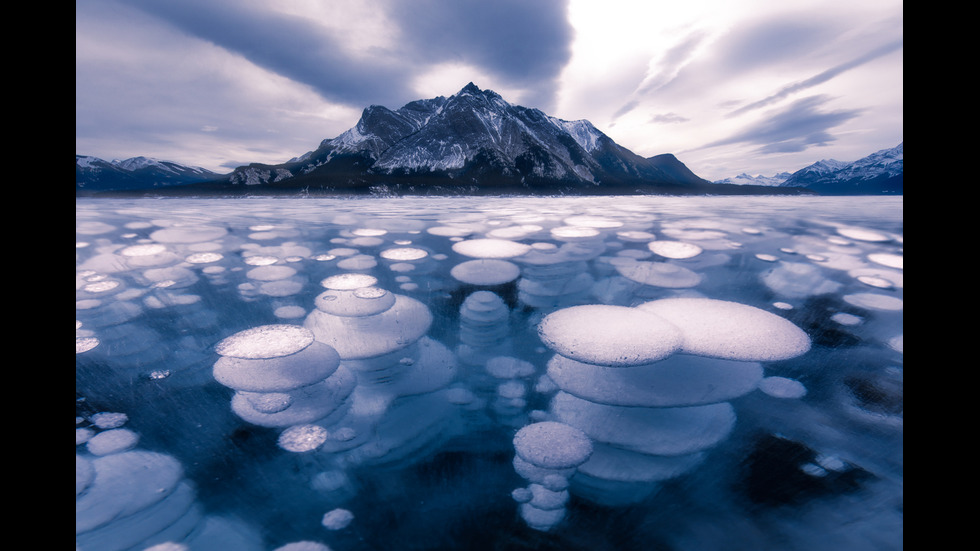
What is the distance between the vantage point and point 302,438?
76.9 inches

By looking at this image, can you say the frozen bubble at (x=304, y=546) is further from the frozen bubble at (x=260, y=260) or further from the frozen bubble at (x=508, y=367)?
the frozen bubble at (x=260, y=260)

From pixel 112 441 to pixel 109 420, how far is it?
0.75 feet

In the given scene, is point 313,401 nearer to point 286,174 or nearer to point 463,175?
point 463,175

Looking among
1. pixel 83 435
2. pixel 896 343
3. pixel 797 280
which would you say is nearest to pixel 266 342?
pixel 83 435

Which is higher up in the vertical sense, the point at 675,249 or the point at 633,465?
the point at 675,249

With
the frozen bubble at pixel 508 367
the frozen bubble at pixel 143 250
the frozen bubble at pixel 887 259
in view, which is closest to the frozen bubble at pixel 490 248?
the frozen bubble at pixel 508 367

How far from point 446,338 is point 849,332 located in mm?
3513

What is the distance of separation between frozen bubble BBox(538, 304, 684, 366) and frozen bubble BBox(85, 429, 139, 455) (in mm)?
2570

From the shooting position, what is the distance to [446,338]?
10.0 ft

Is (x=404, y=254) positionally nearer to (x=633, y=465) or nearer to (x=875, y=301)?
(x=633, y=465)

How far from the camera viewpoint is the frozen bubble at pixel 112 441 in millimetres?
1830

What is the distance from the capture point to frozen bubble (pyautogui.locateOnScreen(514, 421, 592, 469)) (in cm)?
179
